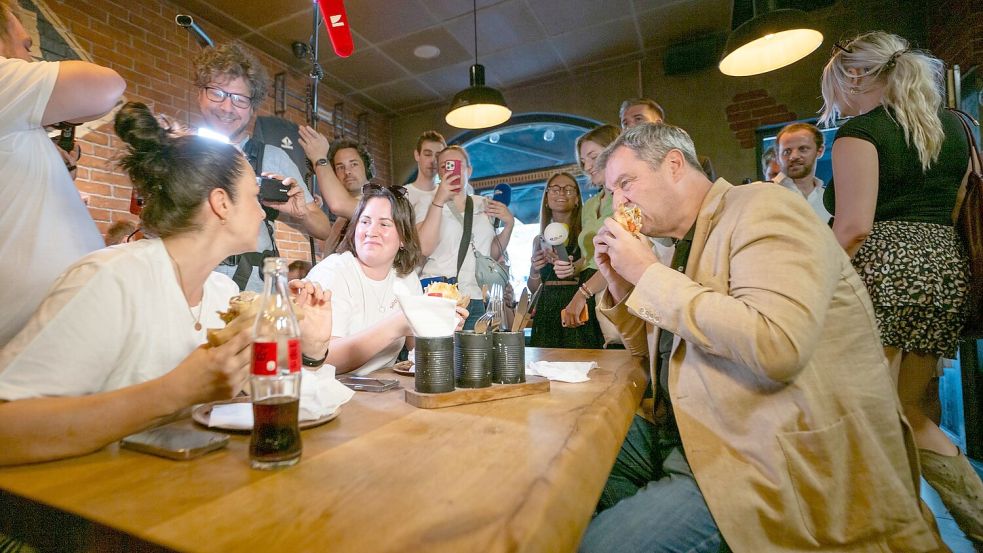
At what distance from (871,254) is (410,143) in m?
→ 5.56

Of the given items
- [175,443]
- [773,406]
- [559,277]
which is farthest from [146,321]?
[559,277]

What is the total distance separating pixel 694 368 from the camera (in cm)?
115

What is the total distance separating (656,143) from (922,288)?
1.09 m

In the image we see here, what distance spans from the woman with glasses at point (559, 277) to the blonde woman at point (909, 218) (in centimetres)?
137

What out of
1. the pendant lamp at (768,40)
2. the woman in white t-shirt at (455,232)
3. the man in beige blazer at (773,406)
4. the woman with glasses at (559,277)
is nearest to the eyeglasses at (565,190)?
the woman with glasses at (559,277)

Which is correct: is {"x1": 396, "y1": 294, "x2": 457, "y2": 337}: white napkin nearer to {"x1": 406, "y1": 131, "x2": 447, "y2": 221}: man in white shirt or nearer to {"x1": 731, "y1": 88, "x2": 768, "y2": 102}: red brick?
{"x1": 406, "y1": 131, "x2": 447, "y2": 221}: man in white shirt

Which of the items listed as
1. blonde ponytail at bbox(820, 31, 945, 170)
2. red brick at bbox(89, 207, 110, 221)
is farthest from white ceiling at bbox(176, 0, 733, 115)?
blonde ponytail at bbox(820, 31, 945, 170)

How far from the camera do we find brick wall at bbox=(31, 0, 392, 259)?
3320mm

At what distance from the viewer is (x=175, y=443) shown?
748 millimetres

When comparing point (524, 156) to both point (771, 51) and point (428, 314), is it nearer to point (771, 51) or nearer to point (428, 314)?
point (771, 51)

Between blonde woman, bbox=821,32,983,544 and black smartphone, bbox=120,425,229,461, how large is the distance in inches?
79.9

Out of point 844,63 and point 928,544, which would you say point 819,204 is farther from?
point 928,544

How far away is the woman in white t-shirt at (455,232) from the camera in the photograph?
2.77 m

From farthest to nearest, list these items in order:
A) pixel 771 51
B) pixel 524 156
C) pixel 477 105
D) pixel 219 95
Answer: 1. pixel 524 156
2. pixel 477 105
3. pixel 771 51
4. pixel 219 95
